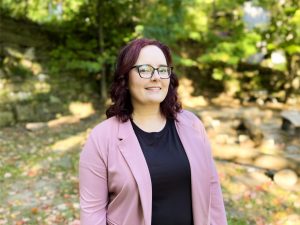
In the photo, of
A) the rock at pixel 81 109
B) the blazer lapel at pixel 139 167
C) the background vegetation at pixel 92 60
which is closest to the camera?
the blazer lapel at pixel 139 167

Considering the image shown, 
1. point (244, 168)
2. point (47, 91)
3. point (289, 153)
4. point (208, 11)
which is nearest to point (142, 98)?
point (244, 168)

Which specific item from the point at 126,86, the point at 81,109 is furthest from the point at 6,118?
the point at 126,86

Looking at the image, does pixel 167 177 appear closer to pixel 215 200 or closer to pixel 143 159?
pixel 143 159

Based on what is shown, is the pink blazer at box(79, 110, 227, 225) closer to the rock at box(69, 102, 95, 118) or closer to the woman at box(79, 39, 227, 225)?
the woman at box(79, 39, 227, 225)

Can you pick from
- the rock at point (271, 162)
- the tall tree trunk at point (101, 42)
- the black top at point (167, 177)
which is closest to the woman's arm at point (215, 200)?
the black top at point (167, 177)

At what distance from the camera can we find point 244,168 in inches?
214

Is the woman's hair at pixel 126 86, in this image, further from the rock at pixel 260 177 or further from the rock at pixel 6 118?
the rock at pixel 6 118

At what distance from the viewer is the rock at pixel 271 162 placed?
525cm

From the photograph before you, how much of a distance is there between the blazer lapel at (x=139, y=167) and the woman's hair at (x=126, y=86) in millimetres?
148

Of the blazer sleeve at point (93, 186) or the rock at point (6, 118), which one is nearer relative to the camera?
the blazer sleeve at point (93, 186)

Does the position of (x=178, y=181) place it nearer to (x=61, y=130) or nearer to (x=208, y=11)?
(x=61, y=130)

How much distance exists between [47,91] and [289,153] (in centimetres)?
534

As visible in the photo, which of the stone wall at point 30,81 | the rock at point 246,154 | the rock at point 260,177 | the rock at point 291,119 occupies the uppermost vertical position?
the stone wall at point 30,81

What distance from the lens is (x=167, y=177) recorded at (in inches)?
70.7
